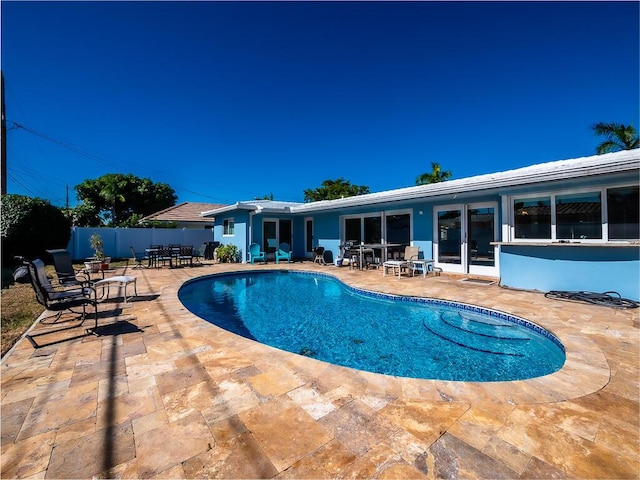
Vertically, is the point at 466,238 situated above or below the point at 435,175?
below

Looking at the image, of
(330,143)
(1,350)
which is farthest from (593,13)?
(330,143)

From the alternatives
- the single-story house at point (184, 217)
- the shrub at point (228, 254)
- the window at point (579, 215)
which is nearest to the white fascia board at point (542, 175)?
the window at point (579, 215)

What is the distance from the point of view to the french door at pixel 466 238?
29.2ft

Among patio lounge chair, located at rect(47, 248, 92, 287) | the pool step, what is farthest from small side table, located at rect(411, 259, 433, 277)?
patio lounge chair, located at rect(47, 248, 92, 287)

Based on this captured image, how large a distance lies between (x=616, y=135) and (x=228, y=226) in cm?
2178

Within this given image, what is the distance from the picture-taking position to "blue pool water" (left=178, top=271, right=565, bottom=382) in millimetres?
3779

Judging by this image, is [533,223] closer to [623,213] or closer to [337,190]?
[623,213]

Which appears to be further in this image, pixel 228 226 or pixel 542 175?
pixel 228 226

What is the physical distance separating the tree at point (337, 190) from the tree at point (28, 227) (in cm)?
2423

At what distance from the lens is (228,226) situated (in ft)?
54.2

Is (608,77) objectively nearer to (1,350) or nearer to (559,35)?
(559,35)

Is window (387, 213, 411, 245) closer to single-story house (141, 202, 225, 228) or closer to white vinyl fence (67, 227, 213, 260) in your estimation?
white vinyl fence (67, 227, 213, 260)

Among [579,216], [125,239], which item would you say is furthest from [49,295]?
[125,239]

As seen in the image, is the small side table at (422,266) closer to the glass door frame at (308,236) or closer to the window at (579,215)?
the window at (579,215)
